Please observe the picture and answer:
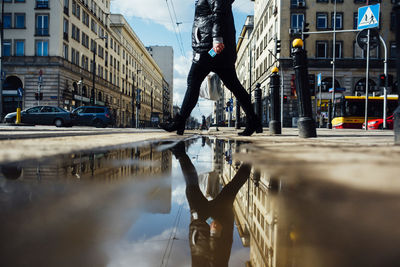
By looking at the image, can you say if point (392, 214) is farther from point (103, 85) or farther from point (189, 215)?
point (103, 85)

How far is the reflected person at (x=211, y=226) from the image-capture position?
1.62 ft

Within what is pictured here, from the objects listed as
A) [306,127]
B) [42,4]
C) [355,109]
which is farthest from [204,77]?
[42,4]

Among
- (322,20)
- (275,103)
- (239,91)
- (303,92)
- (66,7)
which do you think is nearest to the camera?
(303,92)

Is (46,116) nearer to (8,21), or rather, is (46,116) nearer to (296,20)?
(8,21)

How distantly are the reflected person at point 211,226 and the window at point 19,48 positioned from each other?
34108mm

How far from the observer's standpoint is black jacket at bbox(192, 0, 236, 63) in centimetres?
421

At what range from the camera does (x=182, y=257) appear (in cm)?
49

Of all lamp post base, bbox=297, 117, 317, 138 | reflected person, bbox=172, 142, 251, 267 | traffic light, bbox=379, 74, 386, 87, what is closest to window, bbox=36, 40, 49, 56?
traffic light, bbox=379, 74, 386, 87

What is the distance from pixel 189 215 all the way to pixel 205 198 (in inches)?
6.1

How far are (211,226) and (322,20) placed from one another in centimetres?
3756

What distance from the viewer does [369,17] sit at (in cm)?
1252

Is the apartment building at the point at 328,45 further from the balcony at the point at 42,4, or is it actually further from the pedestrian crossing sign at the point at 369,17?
the balcony at the point at 42,4

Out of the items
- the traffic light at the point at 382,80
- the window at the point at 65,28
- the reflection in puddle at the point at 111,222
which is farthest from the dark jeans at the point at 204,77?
the window at the point at 65,28

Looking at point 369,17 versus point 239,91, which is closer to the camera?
point 239,91
